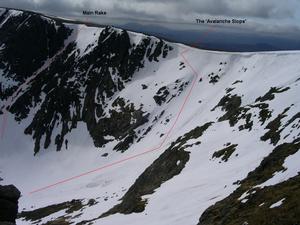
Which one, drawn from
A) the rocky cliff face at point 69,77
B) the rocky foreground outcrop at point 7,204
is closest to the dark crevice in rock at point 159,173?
the rocky foreground outcrop at point 7,204

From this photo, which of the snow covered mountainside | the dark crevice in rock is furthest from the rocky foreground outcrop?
the dark crevice in rock

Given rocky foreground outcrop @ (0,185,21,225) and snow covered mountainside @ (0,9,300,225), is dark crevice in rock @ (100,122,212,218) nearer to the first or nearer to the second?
snow covered mountainside @ (0,9,300,225)

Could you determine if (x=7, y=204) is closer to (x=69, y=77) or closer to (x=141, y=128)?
(x=141, y=128)

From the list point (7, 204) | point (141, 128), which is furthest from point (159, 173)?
point (141, 128)

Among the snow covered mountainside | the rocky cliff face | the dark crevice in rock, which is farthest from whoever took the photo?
the rocky cliff face

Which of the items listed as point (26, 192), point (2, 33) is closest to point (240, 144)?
point (26, 192)

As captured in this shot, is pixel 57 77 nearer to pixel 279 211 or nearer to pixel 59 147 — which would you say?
pixel 59 147

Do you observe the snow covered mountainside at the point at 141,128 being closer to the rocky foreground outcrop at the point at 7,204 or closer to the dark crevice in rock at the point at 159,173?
the dark crevice in rock at the point at 159,173

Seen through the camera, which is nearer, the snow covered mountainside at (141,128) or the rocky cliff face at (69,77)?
the snow covered mountainside at (141,128)
